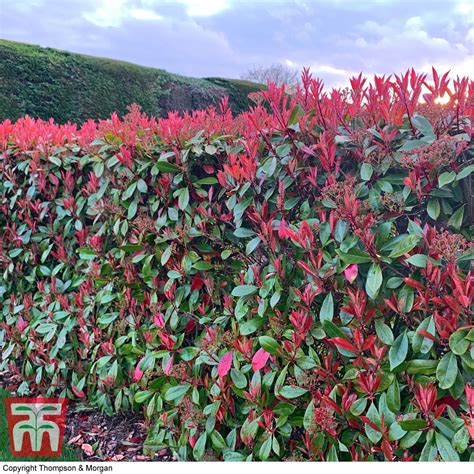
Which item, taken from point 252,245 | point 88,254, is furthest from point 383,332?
point 88,254

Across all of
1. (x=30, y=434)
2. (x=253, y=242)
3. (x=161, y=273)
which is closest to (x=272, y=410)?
(x=253, y=242)

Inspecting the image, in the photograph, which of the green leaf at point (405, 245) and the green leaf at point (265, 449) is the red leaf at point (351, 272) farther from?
the green leaf at point (265, 449)

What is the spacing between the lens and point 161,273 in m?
2.72

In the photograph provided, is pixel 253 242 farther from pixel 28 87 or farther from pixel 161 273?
pixel 28 87

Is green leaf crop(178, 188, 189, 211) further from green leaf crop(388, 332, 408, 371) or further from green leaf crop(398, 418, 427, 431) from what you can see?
green leaf crop(398, 418, 427, 431)

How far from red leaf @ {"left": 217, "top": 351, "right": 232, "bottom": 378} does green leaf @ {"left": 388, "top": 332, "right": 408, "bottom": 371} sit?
758mm

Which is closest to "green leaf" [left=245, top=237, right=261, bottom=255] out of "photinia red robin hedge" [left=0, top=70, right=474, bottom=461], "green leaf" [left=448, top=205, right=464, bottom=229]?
"photinia red robin hedge" [left=0, top=70, right=474, bottom=461]

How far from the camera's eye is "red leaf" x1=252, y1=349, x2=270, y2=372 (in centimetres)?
213

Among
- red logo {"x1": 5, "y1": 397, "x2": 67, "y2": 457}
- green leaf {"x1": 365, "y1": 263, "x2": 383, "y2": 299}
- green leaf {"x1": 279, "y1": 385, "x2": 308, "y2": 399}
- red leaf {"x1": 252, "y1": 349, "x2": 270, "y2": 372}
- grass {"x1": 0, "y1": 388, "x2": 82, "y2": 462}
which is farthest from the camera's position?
red logo {"x1": 5, "y1": 397, "x2": 67, "y2": 457}

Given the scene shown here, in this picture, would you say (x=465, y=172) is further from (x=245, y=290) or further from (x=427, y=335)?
(x=245, y=290)

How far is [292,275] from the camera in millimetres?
2148

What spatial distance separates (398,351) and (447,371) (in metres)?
0.18

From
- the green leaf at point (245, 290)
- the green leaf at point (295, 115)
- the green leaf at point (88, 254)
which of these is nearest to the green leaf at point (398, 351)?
the green leaf at point (245, 290)

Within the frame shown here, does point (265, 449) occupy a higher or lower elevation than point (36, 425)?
higher
